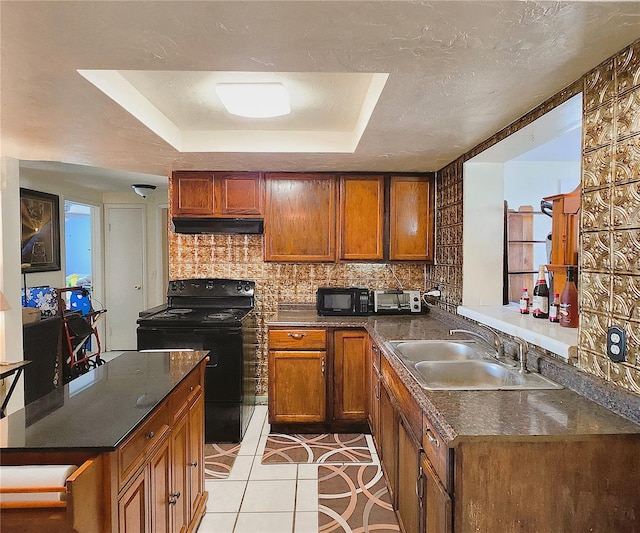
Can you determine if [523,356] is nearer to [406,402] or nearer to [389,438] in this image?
[406,402]

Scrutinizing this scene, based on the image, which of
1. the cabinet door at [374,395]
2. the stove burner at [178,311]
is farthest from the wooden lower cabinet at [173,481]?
the stove burner at [178,311]

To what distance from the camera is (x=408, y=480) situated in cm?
185

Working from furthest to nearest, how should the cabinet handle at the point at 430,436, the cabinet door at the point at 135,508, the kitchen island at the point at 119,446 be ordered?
the cabinet handle at the point at 430,436, the cabinet door at the point at 135,508, the kitchen island at the point at 119,446

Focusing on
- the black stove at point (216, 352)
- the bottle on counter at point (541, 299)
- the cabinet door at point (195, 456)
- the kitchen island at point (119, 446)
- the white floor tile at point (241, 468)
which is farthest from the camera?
the black stove at point (216, 352)

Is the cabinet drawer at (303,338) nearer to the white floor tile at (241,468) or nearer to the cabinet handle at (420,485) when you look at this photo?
the white floor tile at (241,468)

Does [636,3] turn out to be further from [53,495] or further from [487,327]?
[53,495]

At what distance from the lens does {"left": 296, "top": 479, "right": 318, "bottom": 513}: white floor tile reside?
234 centimetres

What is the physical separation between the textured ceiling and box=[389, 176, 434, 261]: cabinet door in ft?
4.39

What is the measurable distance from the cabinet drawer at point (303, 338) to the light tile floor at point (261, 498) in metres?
0.79

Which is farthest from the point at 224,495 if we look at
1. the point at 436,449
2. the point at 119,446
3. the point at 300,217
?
the point at 300,217

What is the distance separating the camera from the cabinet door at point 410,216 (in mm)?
3465

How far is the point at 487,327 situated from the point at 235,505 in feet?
5.81

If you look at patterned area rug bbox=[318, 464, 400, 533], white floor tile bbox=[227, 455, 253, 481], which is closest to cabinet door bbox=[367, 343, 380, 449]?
patterned area rug bbox=[318, 464, 400, 533]

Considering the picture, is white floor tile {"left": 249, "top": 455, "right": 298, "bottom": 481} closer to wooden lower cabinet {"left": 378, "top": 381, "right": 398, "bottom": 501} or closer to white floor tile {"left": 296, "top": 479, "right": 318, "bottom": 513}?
white floor tile {"left": 296, "top": 479, "right": 318, "bottom": 513}
